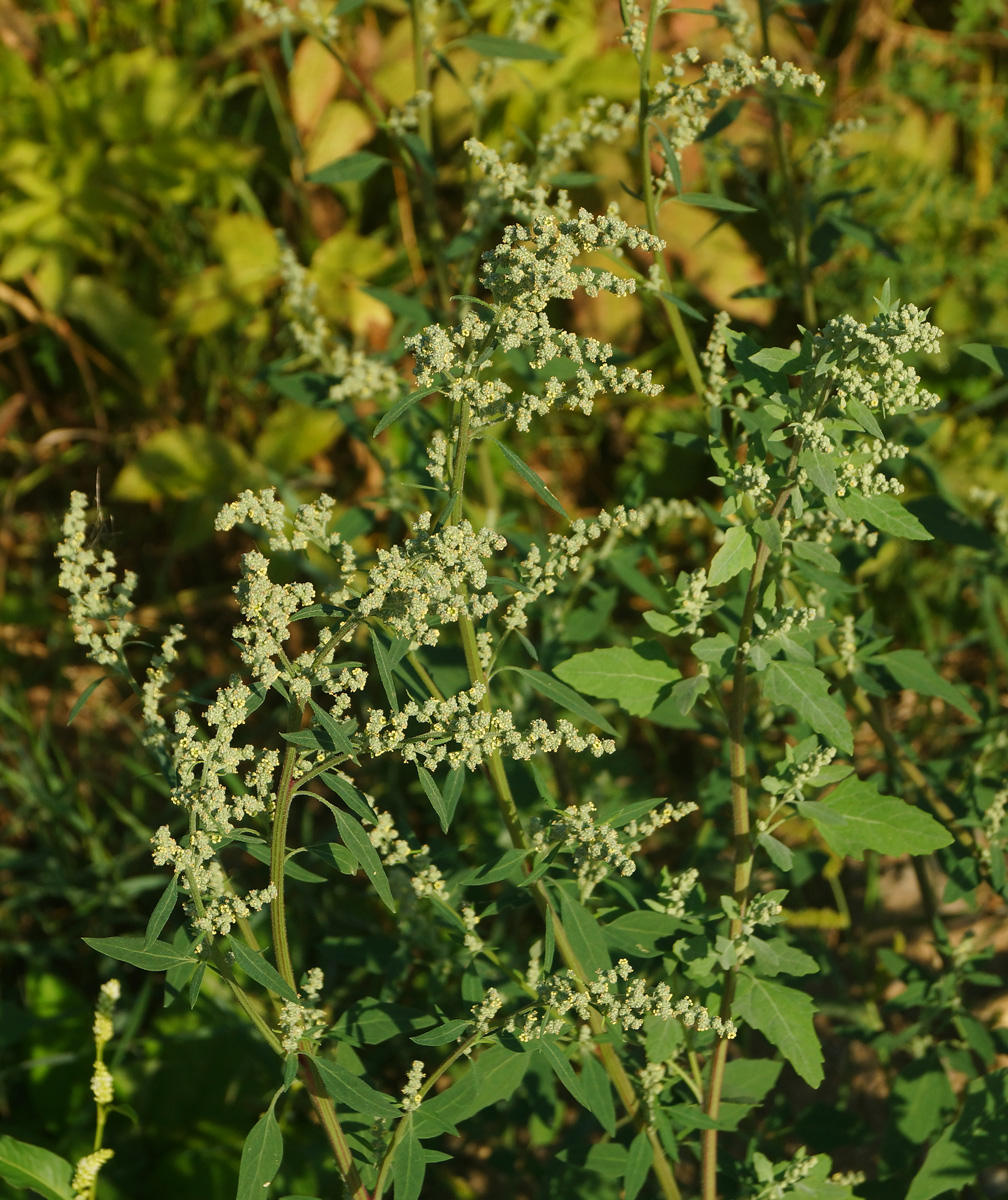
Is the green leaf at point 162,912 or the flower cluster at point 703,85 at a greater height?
the flower cluster at point 703,85

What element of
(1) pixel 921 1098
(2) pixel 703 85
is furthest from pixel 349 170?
(1) pixel 921 1098

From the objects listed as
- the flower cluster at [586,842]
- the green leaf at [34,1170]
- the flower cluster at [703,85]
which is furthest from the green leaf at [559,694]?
the green leaf at [34,1170]

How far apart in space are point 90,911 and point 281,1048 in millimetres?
2186

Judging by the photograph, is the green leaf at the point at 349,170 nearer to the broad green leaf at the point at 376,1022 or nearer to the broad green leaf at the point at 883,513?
the broad green leaf at the point at 883,513

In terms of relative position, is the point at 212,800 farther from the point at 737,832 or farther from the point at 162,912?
the point at 737,832

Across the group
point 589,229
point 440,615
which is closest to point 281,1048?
point 440,615

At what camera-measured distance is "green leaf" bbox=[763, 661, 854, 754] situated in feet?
5.87

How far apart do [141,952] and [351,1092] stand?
0.38 m

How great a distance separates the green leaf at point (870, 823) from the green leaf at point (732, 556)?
17.7 inches

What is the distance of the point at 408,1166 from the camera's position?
1.72m

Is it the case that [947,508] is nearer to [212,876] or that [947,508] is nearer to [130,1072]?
[212,876]

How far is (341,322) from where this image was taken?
4633 mm

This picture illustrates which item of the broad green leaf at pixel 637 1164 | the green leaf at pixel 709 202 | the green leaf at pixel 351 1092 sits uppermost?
the green leaf at pixel 709 202

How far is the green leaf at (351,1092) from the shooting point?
166 centimetres
